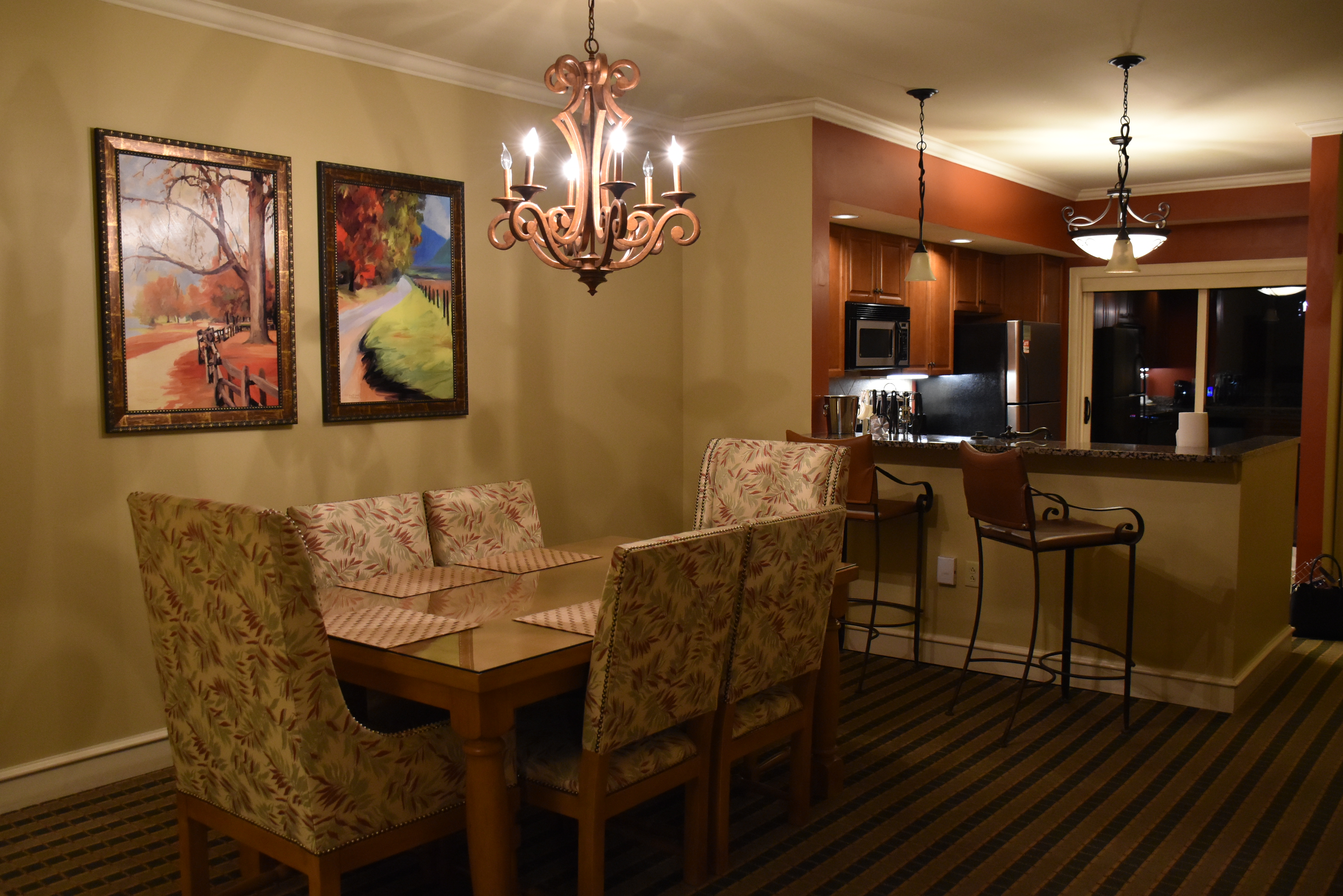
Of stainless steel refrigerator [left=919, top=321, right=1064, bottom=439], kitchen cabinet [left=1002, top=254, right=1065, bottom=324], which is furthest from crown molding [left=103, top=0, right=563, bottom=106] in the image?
kitchen cabinet [left=1002, top=254, right=1065, bottom=324]

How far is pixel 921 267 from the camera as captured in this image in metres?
4.61

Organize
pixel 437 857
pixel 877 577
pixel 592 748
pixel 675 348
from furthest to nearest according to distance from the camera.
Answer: pixel 675 348 < pixel 877 577 < pixel 437 857 < pixel 592 748

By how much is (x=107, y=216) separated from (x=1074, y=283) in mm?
6423

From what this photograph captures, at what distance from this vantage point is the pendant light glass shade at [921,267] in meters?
4.60

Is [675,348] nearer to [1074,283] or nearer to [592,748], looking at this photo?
[592,748]

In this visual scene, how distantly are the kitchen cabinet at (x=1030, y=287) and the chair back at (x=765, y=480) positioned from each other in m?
4.27

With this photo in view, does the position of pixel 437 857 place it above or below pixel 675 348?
below

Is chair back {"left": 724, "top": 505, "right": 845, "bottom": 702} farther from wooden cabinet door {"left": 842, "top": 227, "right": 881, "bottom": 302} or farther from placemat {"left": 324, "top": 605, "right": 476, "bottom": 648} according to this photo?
wooden cabinet door {"left": 842, "top": 227, "right": 881, "bottom": 302}

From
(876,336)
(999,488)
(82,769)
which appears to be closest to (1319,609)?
(999,488)

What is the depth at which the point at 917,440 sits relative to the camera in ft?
15.0

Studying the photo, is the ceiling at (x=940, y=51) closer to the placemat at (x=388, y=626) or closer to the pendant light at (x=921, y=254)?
the pendant light at (x=921, y=254)

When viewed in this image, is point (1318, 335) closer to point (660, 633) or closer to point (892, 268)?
point (892, 268)

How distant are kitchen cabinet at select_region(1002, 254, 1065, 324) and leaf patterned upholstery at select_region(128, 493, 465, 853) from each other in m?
6.07

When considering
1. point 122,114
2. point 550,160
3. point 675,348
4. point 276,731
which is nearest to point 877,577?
point 675,348
